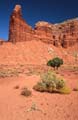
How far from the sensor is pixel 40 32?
97.6 m

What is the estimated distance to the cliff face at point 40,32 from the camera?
89250 millimetres

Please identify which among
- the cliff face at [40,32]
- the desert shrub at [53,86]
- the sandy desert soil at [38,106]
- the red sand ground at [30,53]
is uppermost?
the cliff face at [40,32]

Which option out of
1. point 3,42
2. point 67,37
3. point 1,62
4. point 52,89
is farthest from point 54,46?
point 52,89

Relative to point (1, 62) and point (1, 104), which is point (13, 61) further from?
point (1, 104)

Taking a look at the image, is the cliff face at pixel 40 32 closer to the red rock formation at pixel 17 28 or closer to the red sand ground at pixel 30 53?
the red rock formation at pixel 17 28

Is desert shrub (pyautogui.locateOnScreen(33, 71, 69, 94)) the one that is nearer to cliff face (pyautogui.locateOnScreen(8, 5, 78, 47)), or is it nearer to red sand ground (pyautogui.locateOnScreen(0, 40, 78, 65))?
red sand ground (pyautogui.locateOnScreen(0, 40, 78, 65))

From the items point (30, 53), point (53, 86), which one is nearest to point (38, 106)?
point (53, 86)

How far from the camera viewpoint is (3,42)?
85812 mm

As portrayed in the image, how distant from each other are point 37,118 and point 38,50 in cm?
7457

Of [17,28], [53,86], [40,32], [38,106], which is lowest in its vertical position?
[38,106]

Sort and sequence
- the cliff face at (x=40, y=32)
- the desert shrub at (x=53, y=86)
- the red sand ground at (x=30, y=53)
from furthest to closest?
the cliff face at (x=40, y=32), the red sand ground at (x=30, y=53), the desert shrub at (x=53, y=86)

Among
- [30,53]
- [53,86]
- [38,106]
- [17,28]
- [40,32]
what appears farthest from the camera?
[40,32]

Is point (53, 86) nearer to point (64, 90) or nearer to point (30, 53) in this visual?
point (64, 90)

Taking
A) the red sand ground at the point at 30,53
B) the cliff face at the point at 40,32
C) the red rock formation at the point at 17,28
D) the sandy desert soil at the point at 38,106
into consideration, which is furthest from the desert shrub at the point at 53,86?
the red rock formation at the point at 17,28
